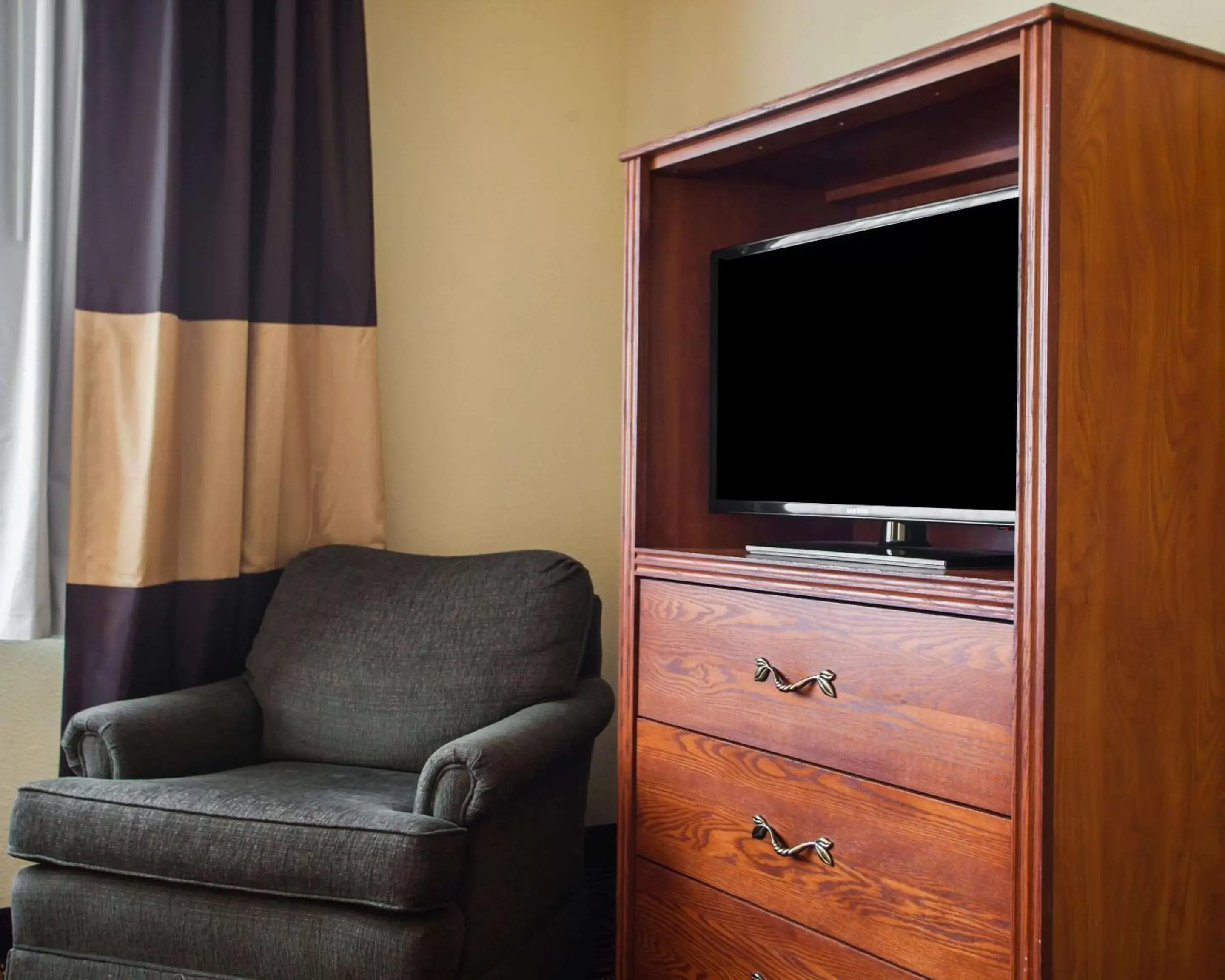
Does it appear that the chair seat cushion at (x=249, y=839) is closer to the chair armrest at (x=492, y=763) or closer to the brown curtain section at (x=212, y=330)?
the chair armrest at (x=492, y=763)

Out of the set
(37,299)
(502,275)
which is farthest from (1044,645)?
(37,299)

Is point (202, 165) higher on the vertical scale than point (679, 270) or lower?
higher

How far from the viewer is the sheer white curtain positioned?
8.23ft

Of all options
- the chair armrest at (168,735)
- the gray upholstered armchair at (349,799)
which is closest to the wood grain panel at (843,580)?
the gray upholstered armchair at (349,799)

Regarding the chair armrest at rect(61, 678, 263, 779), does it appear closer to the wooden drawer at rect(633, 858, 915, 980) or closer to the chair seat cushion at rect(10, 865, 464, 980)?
the chair seat cushion at rect(10, 865, 464, 980)

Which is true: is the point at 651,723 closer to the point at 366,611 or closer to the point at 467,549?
the point at 366,611

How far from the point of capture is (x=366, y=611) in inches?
99.7

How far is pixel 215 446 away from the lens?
262 centimetres

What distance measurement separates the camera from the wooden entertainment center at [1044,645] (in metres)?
1.48

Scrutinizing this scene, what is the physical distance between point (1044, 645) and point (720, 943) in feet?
2.70

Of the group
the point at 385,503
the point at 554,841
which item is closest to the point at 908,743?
→ the point at 554,841

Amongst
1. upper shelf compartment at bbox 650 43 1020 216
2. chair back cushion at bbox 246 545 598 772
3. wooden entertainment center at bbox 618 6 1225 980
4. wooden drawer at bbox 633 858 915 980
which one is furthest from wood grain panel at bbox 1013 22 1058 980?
chair back cushion at bbox 246 545 598 772

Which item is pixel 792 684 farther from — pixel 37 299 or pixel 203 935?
pixel 37 299

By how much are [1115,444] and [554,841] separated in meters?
1.22
